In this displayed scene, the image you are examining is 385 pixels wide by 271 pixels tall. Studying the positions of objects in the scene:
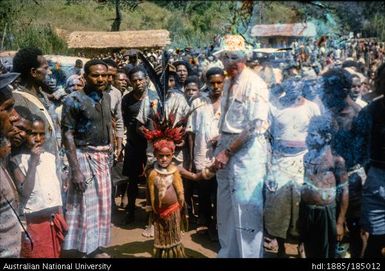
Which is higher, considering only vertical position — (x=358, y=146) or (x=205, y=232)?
(x=358, y=146)

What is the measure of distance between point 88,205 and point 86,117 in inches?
31.2

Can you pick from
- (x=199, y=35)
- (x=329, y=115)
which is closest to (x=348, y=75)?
(x=329, y=115)

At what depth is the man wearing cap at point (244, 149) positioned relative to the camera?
356 centimetres

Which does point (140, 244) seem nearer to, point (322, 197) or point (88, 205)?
point (88, 205)

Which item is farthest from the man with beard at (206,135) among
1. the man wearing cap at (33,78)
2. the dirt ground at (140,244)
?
the man wearing cap at (33,78)

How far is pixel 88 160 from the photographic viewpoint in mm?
3799

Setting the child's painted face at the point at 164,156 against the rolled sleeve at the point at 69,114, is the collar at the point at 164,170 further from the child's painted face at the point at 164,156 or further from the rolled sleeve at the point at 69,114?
Answer: the rolled sleeve at the point at 69,114

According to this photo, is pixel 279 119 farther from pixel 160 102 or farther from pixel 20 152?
pixel 20 152

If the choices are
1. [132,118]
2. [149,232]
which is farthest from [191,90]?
[149,232]

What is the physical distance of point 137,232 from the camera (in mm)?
4910

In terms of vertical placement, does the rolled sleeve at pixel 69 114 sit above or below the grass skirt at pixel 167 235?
above

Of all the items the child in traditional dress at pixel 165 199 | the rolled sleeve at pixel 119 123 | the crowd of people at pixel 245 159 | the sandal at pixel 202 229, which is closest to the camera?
the crowd of people at pixel 245 159

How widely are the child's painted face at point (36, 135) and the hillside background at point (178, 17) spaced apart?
145 centimetres

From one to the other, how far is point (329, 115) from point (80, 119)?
2184 mm
